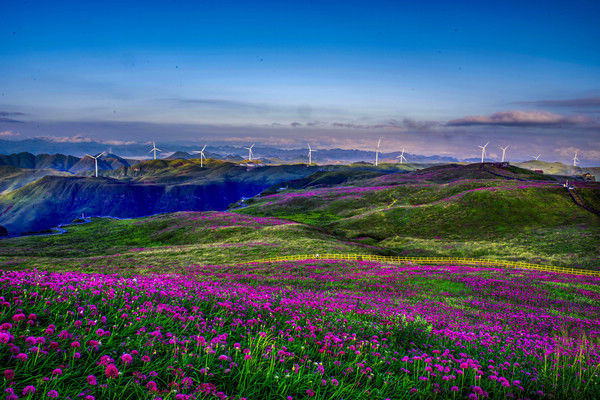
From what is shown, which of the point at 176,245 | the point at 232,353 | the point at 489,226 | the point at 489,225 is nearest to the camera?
the point at 232,353

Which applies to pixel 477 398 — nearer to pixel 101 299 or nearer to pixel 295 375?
pixel 295 375

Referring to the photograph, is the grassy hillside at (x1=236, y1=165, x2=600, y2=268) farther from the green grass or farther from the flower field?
the flower field

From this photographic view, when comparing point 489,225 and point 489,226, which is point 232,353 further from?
point 489,225

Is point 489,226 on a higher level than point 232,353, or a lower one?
lower

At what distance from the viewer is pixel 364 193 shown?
148 metres

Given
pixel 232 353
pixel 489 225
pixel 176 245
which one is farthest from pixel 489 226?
pixel 232 353

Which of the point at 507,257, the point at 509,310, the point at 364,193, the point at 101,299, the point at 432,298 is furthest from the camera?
the point at 364,193

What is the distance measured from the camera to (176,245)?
8212 cm

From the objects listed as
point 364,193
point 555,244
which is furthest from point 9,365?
point 364,193

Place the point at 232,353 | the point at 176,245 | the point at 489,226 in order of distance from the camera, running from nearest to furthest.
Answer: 1. the point at 232,353
2. the point at 176,245
3. the point at 489,226

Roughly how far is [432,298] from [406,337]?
48.2 ft

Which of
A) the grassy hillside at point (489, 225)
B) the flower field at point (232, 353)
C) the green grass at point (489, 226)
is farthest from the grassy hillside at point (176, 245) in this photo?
the flower field at point (232, 353)

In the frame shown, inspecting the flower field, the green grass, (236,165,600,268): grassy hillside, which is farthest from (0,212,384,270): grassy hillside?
the flower field

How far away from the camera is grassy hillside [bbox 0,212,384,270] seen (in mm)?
55250
